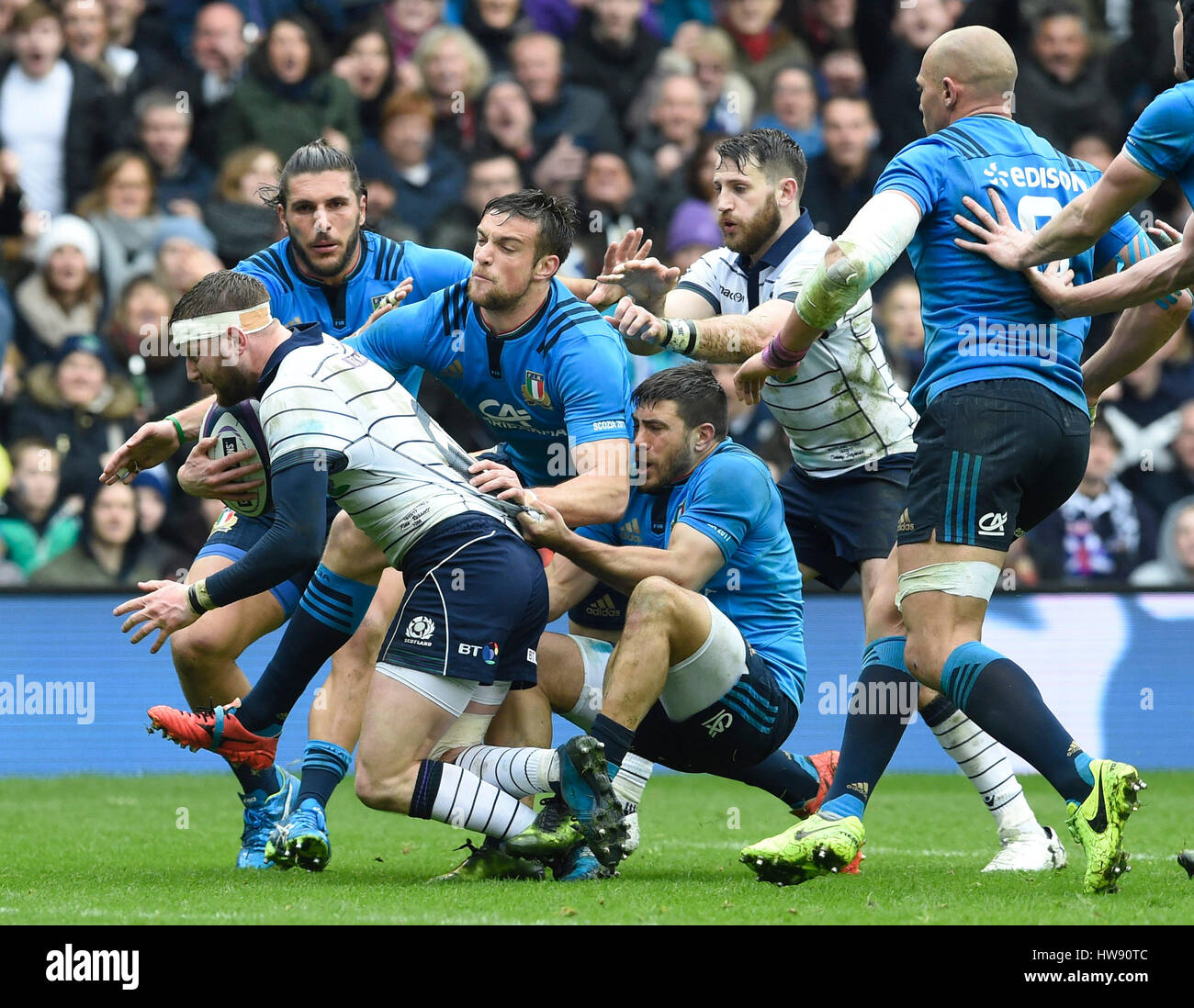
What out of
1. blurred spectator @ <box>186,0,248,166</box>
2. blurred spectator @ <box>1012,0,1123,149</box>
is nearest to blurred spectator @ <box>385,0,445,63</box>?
blurred spectator @ <box>186,0,248,166</box>

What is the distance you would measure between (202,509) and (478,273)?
479 cm

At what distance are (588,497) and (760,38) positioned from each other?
7.34 meters

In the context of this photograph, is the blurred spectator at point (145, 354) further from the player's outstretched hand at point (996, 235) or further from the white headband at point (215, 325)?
the player's outstretched hand at point (996, 235)

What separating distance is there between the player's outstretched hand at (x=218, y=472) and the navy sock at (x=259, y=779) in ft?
3.38

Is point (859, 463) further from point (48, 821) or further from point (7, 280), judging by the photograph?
point (7, 280)

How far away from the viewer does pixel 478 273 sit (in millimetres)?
5633

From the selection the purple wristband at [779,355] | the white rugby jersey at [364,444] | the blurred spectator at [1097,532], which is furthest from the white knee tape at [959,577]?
the blurred spectator at [1097,532]

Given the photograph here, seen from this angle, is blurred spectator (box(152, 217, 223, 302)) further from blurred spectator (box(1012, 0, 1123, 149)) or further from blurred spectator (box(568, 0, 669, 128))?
blurred spectator (box(1012, 0, 1123, 149))

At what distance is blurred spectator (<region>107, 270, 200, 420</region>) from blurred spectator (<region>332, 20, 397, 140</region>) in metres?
1.94

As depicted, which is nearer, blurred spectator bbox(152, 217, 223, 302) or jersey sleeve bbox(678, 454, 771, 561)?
jersey sleeve bbox(678, 454, 771, 561)

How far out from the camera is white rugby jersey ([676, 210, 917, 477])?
247 inches

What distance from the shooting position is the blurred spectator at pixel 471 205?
1063cm

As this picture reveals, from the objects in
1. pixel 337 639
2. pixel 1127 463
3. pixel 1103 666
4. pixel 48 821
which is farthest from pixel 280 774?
pixel 1127 463

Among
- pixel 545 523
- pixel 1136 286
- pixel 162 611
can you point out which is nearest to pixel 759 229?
pixel 545 523
